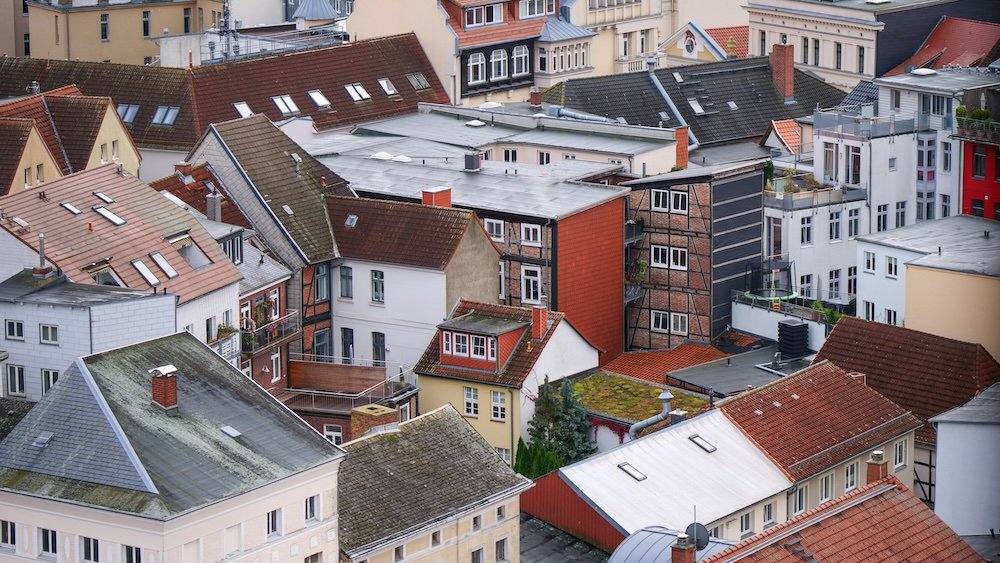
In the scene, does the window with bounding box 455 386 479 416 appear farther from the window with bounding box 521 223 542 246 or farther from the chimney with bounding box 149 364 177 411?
the chimney with bounding box 149 364 177 411

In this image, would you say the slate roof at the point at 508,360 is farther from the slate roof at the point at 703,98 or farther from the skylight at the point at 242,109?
the slate roof at the point at 703,98

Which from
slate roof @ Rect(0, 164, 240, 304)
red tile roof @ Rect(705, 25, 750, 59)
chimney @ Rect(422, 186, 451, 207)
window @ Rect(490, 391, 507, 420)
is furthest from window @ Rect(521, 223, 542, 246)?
red tile roof @ Rect(705, 25, 750, 59)

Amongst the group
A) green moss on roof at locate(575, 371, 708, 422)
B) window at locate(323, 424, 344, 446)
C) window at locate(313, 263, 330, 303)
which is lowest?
window at locate(323, 424, 344, 446)

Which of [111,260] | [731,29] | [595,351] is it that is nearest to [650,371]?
[595,351]

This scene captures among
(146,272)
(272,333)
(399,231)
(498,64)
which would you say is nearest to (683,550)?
(146,272)

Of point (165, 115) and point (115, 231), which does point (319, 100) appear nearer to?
point (165, 115)

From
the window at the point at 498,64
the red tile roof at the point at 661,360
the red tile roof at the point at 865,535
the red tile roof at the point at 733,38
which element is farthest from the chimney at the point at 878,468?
the red tile roof at the point at 733,38
